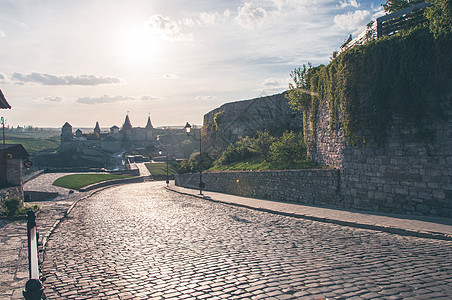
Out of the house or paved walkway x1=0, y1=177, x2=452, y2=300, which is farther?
the house

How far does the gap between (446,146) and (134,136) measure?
412 feet

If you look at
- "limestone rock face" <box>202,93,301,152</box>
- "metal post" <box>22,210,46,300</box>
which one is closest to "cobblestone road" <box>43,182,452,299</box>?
"metal post" <box>22,210,46,300</box>

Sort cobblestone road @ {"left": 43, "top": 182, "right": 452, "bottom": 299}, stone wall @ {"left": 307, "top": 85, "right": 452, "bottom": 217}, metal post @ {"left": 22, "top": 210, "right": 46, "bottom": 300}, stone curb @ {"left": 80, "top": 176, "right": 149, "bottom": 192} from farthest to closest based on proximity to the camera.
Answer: stone curb @ {"left": 80, "top": 176, "right": 149, "bottom": 192} → stone wall @ {"left": 307, "top": 85, "right": 452, "bottom": 217} → cobblestone road @ {"left": 43, "top": 182, "right": 452, "bottom": 299} → metal post @ {"left": 22, "top": 210, "right": 46, "bottom": 300}

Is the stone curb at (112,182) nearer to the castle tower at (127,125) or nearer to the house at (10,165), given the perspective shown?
the house at (10,165)

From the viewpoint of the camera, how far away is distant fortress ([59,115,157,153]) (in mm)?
107225

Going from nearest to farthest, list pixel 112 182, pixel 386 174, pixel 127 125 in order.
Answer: pixel 386 174 → pixel 112 182 → pixel 127 125

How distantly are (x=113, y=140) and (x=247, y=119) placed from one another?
302 ft

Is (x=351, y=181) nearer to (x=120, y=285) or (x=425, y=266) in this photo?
(x=425, y=266)

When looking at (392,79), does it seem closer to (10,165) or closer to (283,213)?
(283,213)

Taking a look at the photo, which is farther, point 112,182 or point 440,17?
point 112,182

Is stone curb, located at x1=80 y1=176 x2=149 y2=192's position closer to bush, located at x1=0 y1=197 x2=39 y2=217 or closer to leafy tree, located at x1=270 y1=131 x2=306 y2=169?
bush, located at x1=0 y1=197 x2=39 y2=217

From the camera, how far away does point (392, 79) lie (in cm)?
1117

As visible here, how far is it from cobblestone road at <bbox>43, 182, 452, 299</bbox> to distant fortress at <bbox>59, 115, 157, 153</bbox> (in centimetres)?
10307

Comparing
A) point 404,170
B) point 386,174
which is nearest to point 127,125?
point 386,174
